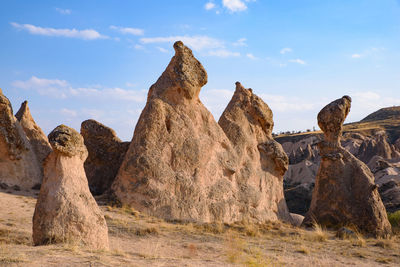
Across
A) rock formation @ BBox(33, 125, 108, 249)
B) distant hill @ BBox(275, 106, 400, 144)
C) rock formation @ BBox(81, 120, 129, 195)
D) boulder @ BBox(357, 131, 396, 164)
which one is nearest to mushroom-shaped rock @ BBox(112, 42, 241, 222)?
rock formation @ BBox(81, 120, 129, 195)

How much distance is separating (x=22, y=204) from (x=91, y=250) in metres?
5.42

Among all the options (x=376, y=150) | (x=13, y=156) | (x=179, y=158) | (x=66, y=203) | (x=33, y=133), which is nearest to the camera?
(x=66, y=203)

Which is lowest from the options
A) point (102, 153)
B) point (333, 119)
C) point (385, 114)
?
point (102, 153)

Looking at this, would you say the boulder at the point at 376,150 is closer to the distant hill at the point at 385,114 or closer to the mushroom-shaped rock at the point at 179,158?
the mushroom-shaped rock at the point at 179,158

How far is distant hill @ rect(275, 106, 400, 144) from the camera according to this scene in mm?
64981

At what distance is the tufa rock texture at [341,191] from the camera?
12.5 meters

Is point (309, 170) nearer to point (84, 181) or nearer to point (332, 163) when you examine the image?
point (332, 163)

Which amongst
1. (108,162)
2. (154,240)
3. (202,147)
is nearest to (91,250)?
(154,240)

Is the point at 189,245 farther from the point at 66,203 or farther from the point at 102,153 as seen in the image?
the point at 102,153

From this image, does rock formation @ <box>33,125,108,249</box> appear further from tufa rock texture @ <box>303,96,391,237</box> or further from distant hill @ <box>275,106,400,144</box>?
distant hill @ <box>275,106,400,144</box>

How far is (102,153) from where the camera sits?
13.4 m

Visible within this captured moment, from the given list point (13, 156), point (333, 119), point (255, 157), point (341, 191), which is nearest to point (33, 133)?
point (13, 156)

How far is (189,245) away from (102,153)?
5.71 m

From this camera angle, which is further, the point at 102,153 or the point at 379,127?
the point at 379,127
